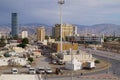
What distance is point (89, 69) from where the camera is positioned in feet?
127

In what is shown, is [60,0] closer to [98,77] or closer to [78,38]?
[98,77]

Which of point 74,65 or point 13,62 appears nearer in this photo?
point 74,65

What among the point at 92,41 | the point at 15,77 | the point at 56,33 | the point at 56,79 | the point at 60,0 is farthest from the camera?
the point at 56,33

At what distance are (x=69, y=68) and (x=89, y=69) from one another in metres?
2.57

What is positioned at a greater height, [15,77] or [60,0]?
[60,0]

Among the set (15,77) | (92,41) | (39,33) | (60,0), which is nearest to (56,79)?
(15,77)

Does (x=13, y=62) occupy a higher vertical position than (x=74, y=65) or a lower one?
lower

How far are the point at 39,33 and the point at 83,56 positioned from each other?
9738cm

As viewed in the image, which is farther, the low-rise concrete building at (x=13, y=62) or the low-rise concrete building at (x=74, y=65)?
the low-rise concrete building at (x=13, y=62)

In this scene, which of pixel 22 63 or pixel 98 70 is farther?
pixel 22 63

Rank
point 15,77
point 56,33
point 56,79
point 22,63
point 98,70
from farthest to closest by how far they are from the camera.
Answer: point 56,33
point 22,63
point 98,70
point 56,79
point 15,77

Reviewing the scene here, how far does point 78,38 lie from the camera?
416ft

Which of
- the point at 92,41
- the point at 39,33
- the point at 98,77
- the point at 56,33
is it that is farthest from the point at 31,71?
the point at 56,33

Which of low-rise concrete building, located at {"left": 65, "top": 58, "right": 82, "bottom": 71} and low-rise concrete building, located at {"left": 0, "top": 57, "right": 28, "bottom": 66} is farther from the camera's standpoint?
low-rise concrete building, located at {"left": 0, "top": 57, "right": 28, "bottom": 66}
